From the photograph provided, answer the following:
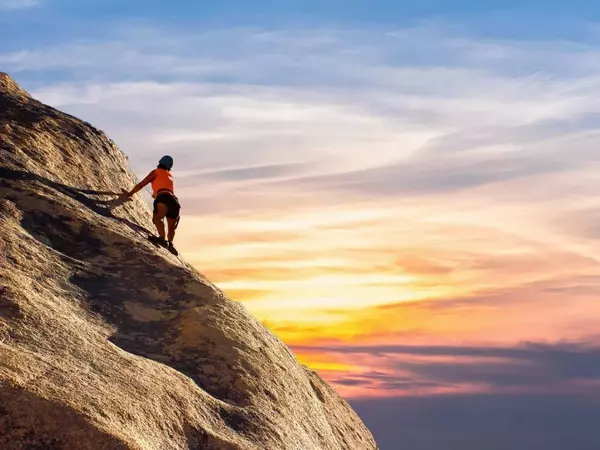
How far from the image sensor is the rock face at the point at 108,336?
14305 mm

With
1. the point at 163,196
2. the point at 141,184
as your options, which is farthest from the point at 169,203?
the point at 141,184

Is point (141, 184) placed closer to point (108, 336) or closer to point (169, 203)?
point (169, 203)

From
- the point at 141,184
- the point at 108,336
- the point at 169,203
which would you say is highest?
the point at 141,184

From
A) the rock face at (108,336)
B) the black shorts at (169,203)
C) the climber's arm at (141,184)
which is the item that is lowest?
the rock face at (108,336)

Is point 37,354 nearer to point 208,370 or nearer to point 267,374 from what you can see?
point 208,370

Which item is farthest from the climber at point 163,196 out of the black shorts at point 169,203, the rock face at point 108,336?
the rock face at point 108,336

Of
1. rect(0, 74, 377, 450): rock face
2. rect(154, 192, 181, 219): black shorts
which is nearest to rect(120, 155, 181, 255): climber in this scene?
rect(154, 192, 181, 219): black shorts

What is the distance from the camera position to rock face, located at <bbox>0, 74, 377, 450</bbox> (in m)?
14.3

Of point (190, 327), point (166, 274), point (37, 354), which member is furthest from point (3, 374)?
point (166, 274)

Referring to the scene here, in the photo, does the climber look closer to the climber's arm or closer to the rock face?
the climber's arm

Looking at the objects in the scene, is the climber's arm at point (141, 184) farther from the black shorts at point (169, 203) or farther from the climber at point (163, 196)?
the black shorts at point (169, 203)

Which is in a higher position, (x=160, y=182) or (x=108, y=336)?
(x=160, y=182)

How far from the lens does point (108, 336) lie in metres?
18.3

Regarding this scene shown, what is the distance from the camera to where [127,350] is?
18.3m
